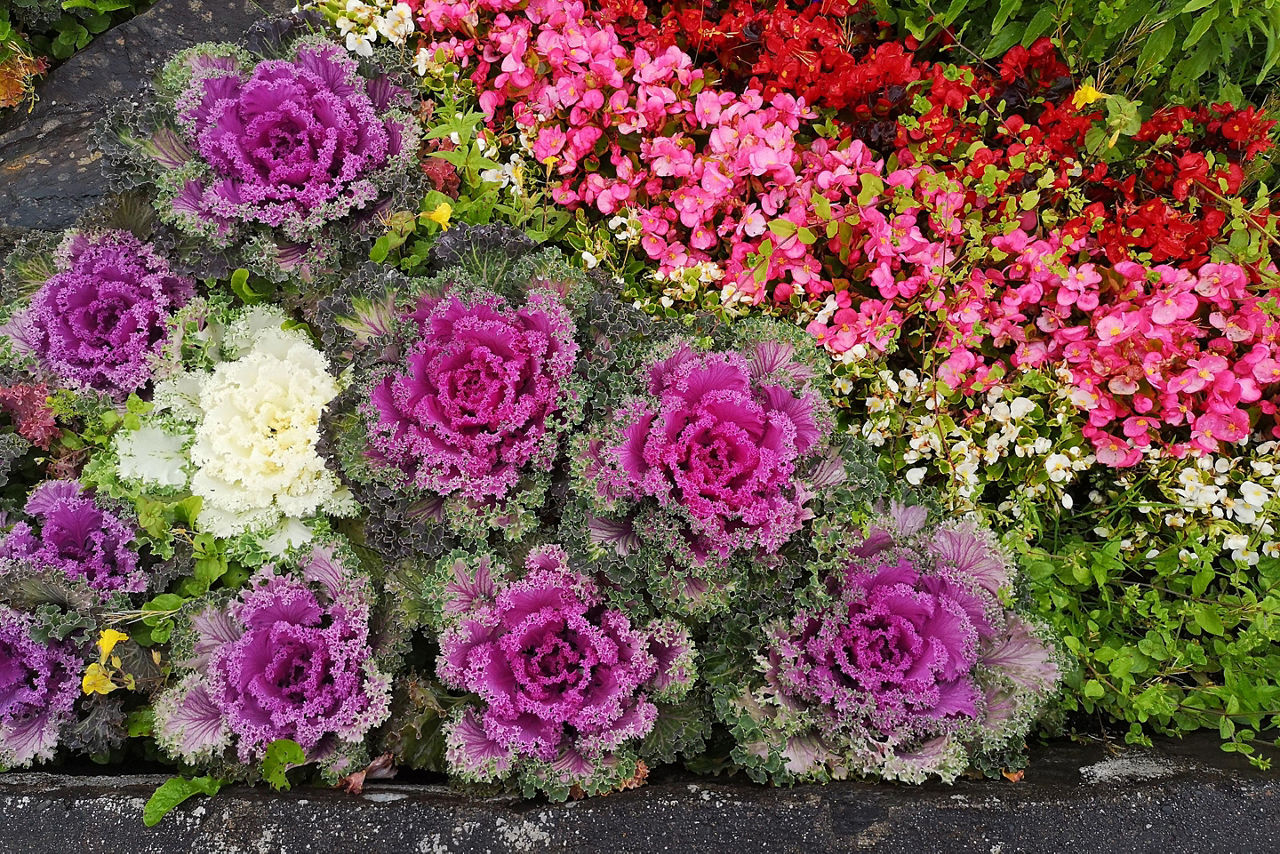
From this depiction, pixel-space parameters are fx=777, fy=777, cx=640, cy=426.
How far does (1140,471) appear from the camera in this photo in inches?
89.2

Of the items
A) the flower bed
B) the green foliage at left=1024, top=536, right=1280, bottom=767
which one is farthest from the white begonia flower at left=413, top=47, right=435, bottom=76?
the green foliage at left=1024, top=536, right=1280, bottom=767

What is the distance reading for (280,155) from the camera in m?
2.14

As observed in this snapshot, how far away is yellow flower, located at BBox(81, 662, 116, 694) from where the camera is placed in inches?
72.8

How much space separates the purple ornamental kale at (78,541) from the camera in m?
2.08

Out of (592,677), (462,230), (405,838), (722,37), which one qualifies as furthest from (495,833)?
(722,37)

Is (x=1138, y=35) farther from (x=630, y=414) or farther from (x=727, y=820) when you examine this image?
(x=727, y=820)

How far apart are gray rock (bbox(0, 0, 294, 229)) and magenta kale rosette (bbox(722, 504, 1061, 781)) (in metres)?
2.66

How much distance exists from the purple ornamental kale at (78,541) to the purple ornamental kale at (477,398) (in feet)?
2.75

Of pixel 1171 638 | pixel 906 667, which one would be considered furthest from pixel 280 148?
pixel 1171 638

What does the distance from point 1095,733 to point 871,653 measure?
0.88 meters

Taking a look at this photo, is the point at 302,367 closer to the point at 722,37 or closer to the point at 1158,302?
the point at 722,37

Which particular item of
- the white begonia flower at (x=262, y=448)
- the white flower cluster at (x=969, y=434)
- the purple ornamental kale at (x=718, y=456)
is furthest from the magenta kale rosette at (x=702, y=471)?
the white begonia flower at (x=262, y=448)

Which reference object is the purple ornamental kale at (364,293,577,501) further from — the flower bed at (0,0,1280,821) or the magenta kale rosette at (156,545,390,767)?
the magenta kale rosette at (156,545,390,767)

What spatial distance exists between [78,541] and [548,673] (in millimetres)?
1385
